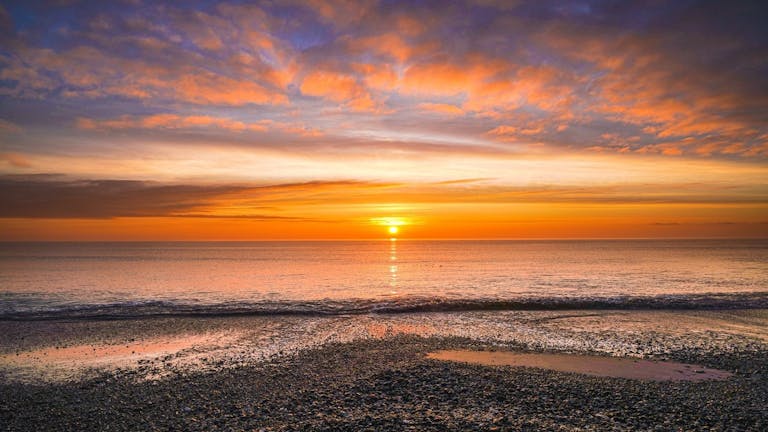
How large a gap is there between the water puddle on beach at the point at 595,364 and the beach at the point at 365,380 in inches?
20.6

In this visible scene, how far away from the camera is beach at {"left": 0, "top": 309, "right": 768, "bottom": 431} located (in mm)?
11703

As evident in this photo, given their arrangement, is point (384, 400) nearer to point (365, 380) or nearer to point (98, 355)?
point (365, 380)

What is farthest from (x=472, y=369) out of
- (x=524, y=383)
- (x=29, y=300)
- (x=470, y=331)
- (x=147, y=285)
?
(x=147, y=285)

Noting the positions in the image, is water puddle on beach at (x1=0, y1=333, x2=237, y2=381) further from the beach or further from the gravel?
the gravel

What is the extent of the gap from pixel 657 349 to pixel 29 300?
46.6 meters

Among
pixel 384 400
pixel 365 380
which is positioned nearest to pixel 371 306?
pixel 365 380

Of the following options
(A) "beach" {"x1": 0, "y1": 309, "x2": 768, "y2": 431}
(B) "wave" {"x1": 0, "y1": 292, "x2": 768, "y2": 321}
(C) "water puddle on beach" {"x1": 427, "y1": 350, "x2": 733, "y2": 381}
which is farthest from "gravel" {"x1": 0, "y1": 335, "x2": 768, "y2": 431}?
(B) "wave" {"x1": 0, "y1": 292, "x2": 768, "y2": 321}

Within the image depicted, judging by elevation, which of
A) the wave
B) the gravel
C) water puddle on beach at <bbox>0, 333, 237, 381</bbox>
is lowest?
the wave

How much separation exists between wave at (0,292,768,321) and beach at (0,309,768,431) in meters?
5.06

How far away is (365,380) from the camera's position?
14.9m

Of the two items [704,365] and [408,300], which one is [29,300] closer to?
[408,300]

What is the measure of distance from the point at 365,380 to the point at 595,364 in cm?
925

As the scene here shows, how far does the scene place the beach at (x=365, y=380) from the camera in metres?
11.7

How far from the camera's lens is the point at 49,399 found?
13.7 m
